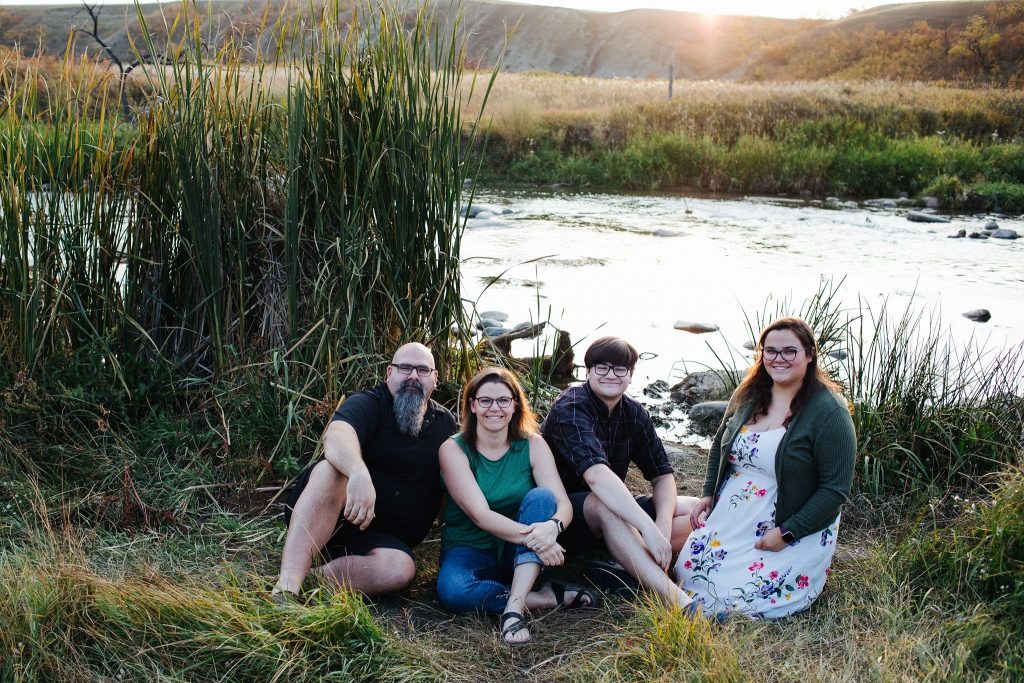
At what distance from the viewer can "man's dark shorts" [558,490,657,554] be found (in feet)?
11.2

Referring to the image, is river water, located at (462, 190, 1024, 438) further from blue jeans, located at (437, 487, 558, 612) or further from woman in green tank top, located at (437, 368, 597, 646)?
blue jeans, located at (437, 487, 558, 612)

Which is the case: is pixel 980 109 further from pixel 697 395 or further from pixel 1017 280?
pixel 697 395

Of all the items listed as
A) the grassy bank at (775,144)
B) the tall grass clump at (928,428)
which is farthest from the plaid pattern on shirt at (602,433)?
the grassy bank at (775,144)

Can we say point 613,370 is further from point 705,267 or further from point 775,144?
point 775,144

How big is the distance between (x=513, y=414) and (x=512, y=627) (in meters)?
0.80

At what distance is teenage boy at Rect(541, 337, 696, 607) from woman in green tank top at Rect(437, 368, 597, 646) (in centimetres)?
13

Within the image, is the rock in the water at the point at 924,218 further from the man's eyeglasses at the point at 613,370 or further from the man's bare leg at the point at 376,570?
the man's bare leg at the point at 376,570

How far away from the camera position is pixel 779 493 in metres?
3.07

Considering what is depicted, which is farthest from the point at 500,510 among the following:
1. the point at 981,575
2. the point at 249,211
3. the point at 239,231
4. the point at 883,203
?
the point at 883,203

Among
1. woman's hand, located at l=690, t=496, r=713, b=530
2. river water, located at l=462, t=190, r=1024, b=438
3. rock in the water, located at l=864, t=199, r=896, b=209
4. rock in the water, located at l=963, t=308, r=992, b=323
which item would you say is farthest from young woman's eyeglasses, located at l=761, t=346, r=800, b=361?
rock in the water, located at l=864, t=199, r=896, b=209

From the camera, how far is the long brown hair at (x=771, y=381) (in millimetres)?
3072

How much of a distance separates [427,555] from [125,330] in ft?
6.05

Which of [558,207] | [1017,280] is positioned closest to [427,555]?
[1017,280]

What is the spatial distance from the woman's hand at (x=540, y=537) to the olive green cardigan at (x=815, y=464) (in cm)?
77
